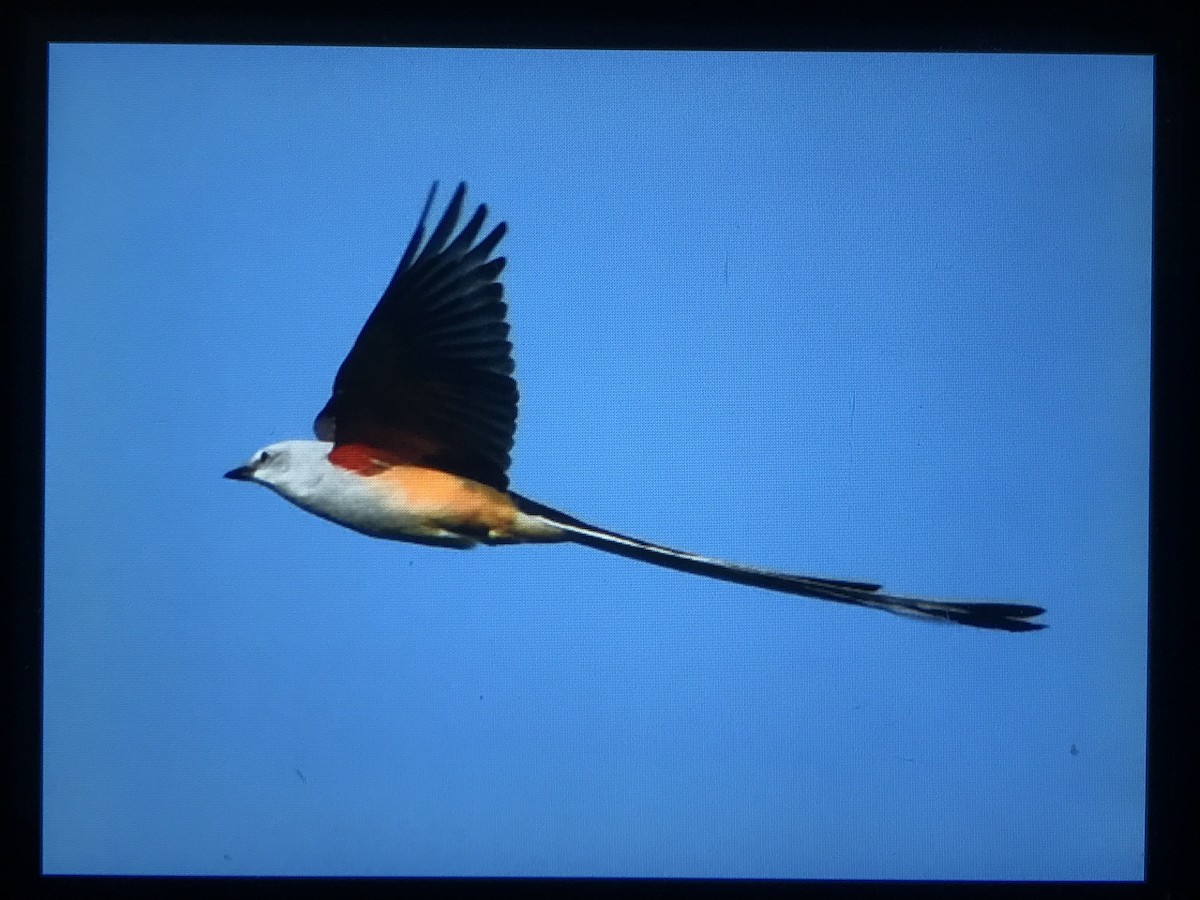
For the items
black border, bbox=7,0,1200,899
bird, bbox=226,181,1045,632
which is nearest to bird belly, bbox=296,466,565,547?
bird, bbox=226,181,1045,632

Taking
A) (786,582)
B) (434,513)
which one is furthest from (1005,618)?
(434,513)

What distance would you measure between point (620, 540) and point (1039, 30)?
0.58 meters

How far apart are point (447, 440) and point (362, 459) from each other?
76mm

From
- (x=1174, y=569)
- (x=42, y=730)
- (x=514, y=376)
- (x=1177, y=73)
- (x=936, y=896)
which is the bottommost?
(x=936, y=896)

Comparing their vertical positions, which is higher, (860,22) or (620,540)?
(860,22)

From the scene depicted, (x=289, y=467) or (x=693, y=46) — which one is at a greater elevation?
(x=693, y=46)

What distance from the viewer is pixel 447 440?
3.93ft

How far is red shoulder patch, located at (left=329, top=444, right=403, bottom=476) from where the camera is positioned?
3.90 ft

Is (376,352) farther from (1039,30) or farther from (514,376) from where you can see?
(1039,30)

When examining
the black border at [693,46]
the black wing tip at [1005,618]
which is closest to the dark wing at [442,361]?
the black border at [693,46]

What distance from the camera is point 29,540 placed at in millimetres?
1194

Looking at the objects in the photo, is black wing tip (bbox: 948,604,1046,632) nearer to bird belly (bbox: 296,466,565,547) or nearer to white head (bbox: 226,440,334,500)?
bird belly (bbox: 296,466,565,547)

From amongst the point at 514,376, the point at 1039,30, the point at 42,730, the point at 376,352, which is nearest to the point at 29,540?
the point at 42,730

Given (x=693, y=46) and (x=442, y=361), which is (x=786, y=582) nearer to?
(x=442, y=361)
